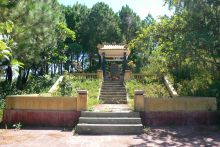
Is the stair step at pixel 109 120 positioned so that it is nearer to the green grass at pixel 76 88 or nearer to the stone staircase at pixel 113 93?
the green grass at pixel 76 88

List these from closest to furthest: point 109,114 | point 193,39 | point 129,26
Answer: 1. point 109,114
2. point 193,39
3. point 129,26

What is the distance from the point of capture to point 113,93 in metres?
11.4

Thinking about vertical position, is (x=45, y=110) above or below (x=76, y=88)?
below

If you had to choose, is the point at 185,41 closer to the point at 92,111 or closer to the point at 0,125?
the point at 92,111

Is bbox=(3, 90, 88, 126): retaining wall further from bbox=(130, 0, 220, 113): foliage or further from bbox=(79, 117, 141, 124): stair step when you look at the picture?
bbox=(130, 0, 220, 113): foliage

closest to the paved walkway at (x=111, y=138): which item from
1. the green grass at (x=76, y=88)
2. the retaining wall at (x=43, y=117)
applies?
the retaining wall at (x=43, y=117)

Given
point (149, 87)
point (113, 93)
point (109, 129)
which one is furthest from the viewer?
point (149, 87)

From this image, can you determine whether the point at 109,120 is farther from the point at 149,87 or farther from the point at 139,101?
the point at 149,87

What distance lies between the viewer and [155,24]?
10.9 metres

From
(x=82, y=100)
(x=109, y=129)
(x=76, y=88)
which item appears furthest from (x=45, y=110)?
(x=76, y=88)

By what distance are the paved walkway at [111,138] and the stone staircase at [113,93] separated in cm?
397

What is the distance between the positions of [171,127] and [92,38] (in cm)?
2000

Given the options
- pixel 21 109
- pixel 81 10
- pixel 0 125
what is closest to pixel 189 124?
pixel 21 109

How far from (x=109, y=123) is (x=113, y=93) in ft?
15.9
